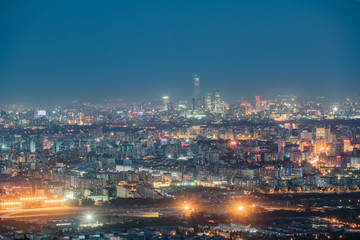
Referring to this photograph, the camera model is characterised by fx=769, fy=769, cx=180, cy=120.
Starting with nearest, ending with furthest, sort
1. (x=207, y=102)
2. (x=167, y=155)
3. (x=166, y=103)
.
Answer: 1. (x=167, y=155)
2. (x=207, y=102)
3. (x=166, y=103)

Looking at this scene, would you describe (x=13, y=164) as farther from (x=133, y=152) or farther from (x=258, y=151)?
(x=258, y=151)

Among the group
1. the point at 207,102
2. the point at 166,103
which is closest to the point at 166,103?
the point at 166,103

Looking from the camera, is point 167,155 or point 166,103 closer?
point 167,155

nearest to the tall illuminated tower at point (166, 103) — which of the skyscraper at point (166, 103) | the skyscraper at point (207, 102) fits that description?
the skyscraper at point (166, 103)

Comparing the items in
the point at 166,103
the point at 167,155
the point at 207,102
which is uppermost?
the point at 166,103

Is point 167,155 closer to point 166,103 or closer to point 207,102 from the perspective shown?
point 207,102

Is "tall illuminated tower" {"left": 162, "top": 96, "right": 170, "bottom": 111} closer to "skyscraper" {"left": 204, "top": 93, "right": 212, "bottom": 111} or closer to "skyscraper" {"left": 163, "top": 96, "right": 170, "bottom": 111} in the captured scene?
"skyscraper" {"left": 163, "top": 96, "right": 170, "bottom": 111}

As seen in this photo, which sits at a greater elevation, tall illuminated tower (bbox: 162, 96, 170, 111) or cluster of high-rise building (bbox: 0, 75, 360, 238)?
tall illuminated tower (bbox: 162, 96, 170, 111)

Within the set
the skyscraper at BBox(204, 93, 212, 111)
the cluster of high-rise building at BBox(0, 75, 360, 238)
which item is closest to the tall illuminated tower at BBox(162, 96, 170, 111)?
the skyscraper at BBox(204, 93, 212, 111)

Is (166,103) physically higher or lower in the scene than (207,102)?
higher

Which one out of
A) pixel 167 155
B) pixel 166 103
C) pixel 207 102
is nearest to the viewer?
pixel 167 155

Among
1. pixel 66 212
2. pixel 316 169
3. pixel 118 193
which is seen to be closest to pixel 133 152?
pixel 316 169
